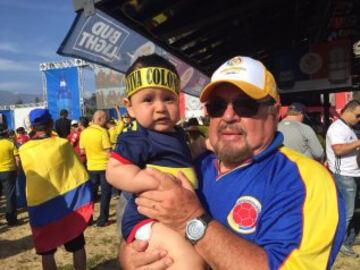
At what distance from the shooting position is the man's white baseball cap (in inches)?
73.7

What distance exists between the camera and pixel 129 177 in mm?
1979

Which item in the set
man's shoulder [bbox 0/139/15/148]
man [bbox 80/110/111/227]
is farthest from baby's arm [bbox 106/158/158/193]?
man's shoulder [bbox 0/139/15/148]

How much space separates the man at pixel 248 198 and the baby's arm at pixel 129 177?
35 mm

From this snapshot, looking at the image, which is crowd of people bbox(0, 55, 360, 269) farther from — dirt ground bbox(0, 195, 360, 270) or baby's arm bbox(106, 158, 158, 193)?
dirt ground bbox(0, 195, 360, 270)

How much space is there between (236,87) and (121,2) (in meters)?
2.30

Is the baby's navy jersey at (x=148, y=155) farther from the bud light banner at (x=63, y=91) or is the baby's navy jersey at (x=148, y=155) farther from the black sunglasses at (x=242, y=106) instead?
the bud light banner at (x=63, y=91)

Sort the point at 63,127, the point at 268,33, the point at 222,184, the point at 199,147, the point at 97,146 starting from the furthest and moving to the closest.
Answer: the point at 63,127, the point at 97,146, the point at 268,33, the point at 199,147, the point at 222,184

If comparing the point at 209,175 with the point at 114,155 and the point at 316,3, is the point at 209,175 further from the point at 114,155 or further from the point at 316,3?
the point at 316,3

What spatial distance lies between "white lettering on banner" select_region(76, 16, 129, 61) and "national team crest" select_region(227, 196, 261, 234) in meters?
3.24

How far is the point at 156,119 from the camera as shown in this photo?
2230 mm

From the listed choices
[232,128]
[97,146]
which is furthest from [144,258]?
[97,146]

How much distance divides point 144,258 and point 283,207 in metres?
0.65

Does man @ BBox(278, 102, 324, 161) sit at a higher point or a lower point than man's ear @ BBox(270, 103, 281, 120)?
lower

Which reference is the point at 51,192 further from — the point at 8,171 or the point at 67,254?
the point at 8,171
